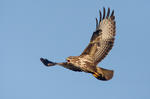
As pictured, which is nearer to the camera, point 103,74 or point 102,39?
point 103,74

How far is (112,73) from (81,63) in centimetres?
128

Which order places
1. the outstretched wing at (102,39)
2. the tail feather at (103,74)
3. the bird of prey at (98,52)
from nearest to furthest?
the bird of prey at (98,52) → the tail feather at (103,74) → the outstretched wing at (102,39)

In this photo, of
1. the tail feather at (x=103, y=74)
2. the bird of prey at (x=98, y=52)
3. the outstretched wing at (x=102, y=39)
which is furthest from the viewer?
the outstretched wing at (x=102, y=39)

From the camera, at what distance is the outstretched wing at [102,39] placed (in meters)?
11.4

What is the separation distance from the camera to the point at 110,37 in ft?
38.1

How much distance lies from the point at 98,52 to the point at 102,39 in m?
0.61

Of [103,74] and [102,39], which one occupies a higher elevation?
[102,39]

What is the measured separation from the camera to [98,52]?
11.5 meters

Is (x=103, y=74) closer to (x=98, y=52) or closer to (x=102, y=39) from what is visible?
(x=98, y=52)

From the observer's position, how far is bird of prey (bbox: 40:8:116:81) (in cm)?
1070

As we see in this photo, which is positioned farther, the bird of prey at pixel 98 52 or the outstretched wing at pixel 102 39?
the outstretched wing at pixel 102 39

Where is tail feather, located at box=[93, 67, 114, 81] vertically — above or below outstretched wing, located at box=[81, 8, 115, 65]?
below

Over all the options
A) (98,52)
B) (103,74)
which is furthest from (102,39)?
(103,74)

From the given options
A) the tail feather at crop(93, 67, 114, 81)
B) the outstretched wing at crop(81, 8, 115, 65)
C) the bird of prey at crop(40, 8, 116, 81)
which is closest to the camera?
the bird of prey at crop(40, 8, 116, 81)
